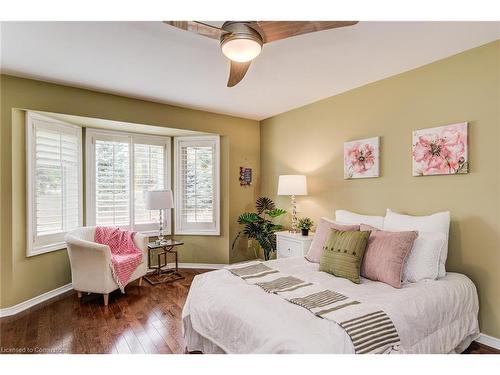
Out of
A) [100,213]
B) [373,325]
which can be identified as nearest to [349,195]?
[373,325]

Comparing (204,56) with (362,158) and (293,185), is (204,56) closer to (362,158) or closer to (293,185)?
(293,185)

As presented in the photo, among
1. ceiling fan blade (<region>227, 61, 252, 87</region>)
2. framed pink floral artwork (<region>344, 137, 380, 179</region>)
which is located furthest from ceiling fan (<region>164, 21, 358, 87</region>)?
framed pink floral artwork (<region>344, 137, 380, 179</region>)

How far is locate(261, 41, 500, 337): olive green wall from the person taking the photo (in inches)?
91.4

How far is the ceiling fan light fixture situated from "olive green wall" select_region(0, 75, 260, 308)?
2475 mm

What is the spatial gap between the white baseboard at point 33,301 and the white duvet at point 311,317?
6.99 feet

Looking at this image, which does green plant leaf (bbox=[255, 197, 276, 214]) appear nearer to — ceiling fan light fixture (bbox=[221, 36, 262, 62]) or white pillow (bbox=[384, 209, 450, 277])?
white pillow (bbox=[384, 209, 450, 277])

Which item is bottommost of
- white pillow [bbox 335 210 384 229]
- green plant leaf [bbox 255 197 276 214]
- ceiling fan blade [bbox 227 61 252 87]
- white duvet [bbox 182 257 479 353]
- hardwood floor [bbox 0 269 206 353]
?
hardwood floor [bbox 0 269 206 353]

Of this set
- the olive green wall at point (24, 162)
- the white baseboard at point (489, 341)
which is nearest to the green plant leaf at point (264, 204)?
the olive green wall at point (24, 162)

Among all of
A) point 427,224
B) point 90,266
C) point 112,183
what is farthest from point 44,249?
point 427,224

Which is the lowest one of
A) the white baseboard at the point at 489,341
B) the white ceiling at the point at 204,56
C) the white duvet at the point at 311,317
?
the white baseboard at the point at 489,341

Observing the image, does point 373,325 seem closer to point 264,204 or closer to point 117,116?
point 264,204

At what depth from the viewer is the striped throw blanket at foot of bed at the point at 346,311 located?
149cm

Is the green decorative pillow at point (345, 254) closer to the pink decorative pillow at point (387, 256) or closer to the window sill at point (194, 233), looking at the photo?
the pink decorative pillow at point (387, 256)
